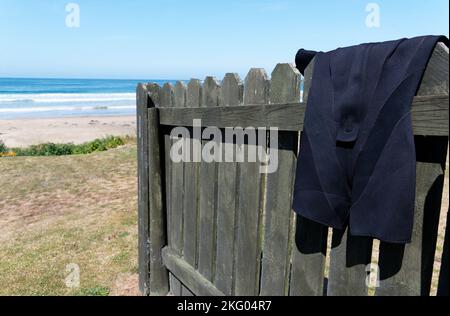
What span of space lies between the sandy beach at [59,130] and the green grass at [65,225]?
9.79 metres

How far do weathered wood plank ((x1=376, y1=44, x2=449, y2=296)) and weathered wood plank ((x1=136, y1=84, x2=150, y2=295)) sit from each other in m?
2.26

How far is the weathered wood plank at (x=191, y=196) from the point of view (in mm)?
2711

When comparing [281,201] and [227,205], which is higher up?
[281,201]

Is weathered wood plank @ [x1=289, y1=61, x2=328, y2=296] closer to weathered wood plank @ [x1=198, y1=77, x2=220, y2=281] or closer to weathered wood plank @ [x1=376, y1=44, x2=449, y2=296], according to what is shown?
weathered wood plank @ [x1=376, y1=44, x2=449, y2=296]

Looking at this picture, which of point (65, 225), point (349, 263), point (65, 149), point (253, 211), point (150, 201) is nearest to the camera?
point (349, 263)

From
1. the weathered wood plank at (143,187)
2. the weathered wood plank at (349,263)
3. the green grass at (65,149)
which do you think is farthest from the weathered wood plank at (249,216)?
the green grass at (65,149)

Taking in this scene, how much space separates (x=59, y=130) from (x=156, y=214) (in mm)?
20633

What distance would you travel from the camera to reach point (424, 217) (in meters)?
1.44


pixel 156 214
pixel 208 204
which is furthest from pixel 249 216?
pixel 156 214

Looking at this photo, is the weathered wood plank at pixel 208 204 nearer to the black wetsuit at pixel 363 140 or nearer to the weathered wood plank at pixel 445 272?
the black wetsuit at pixel 363 140

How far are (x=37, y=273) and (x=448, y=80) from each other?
13.7ft

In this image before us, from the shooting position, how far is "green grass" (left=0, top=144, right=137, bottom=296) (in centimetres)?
385

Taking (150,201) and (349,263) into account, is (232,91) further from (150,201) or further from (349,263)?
(150,201)

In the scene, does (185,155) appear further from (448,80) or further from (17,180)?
(17,180)
